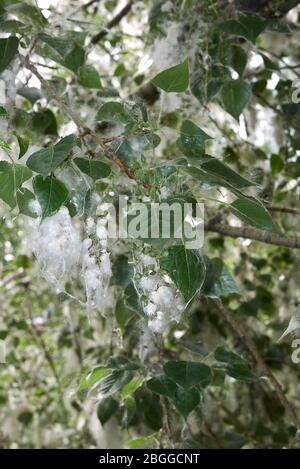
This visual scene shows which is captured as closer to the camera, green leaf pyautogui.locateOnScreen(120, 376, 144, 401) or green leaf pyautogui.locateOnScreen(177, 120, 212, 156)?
green leaf pyautogui.locateOnScreen(177, 120, 212, 156)

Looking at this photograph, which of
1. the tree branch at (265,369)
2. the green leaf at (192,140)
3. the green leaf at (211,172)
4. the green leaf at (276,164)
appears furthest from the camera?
the green leaf at (276,164)

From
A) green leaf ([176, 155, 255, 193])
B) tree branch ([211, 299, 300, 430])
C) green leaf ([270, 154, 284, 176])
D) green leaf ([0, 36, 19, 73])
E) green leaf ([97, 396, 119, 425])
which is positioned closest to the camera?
green leaf ([176, 155, 255, 193])

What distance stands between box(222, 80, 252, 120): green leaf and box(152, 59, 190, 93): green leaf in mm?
408

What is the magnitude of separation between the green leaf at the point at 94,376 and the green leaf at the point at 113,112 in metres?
0.38

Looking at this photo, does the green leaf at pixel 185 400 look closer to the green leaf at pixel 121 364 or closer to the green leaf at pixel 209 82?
the green leaf at pixel 121 364

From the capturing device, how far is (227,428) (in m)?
1.86

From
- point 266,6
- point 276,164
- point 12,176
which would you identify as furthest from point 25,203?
point 276,164

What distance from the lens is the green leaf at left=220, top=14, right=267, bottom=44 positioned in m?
1.03

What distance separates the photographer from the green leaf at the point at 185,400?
0.94 metres

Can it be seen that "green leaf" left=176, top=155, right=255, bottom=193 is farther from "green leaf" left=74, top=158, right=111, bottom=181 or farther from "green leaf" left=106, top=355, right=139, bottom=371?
"green leaf" left=106, top=355, right=139, bottom=371

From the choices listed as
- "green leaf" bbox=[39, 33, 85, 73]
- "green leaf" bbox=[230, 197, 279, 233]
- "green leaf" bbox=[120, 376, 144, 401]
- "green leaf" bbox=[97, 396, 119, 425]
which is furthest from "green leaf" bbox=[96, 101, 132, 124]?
"green leaf" bbox=[97, 396, 119, 425]

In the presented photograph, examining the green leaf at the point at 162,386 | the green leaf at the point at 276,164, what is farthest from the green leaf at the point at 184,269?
the green leaf at the point at 276,164

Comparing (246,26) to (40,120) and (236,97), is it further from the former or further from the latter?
(40,120)
